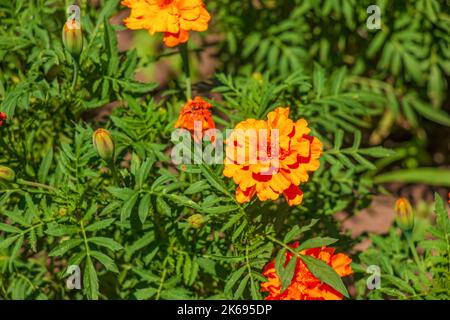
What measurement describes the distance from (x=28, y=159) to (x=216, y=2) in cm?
109

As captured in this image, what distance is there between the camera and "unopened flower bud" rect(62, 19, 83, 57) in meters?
1.78

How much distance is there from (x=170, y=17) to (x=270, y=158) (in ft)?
1.61

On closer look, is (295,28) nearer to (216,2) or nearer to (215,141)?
Answer: (216,2)

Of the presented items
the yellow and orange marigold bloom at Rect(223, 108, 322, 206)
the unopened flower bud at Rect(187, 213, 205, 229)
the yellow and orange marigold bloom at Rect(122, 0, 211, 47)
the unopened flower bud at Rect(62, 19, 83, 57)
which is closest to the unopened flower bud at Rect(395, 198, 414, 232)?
the yellow and orange marigold bloom at Rect(223, 108, 322, 206)

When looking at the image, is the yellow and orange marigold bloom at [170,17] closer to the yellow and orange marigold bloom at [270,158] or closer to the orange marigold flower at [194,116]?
the orange marigold flower at [194,116]

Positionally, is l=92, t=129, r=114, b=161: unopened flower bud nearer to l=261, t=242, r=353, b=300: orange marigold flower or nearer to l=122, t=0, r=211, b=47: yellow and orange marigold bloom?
l=122, t=0, r=211, b=47: yellow and orange marigold bloom

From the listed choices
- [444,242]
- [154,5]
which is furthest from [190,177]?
[444,242]

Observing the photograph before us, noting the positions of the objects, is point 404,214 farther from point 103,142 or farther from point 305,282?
point 103,142

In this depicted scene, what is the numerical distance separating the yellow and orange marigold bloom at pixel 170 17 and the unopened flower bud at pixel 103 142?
33cm

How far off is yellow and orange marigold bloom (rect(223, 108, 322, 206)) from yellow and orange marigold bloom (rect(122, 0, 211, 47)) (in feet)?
1.15

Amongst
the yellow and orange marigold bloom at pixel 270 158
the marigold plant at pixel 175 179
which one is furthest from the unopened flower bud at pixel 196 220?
the yellow and orange marigold bloom at pixel 270 158

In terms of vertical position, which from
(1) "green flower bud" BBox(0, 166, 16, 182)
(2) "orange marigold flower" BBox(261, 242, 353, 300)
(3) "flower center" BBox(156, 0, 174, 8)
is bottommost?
(2) "orange marigold flower" BBox(261, 242, 353, 300)

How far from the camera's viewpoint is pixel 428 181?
3137 millimetres

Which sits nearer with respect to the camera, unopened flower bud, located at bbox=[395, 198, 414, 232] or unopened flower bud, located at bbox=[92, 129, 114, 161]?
unopened flower bud, located at bbox=[92, 129, 114, 161]
